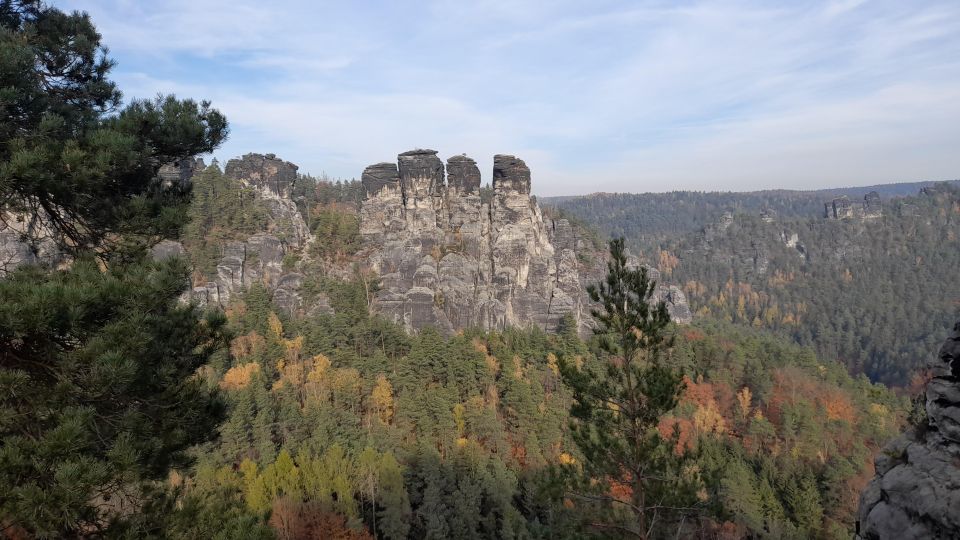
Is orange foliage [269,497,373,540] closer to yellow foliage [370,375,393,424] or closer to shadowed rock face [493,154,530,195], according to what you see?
yellow foliage [370,375,393,424]

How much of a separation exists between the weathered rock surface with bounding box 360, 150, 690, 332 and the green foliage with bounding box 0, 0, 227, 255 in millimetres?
40548

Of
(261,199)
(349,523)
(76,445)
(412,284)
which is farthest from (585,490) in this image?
(261,199)

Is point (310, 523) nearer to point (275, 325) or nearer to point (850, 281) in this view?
point (275, 325)

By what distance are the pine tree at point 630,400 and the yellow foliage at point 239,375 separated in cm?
2799

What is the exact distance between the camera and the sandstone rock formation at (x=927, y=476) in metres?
5.39

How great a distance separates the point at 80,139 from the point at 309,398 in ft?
88.5

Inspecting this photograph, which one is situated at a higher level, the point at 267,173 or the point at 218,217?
the point at 267,173

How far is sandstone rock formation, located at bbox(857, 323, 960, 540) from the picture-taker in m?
5.39

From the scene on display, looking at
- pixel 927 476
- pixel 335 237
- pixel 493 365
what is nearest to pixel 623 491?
pixel 493 365

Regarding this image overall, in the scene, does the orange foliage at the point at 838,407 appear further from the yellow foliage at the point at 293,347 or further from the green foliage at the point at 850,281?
the green foliage at the point at 850,281

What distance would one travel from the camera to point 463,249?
5578 centimetres

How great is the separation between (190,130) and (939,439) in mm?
10225

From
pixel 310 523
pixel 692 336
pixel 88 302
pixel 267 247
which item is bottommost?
pixel 310 523

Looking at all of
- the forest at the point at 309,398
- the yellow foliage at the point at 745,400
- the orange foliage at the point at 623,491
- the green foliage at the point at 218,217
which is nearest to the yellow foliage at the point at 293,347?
the forest at the point at 309,398
